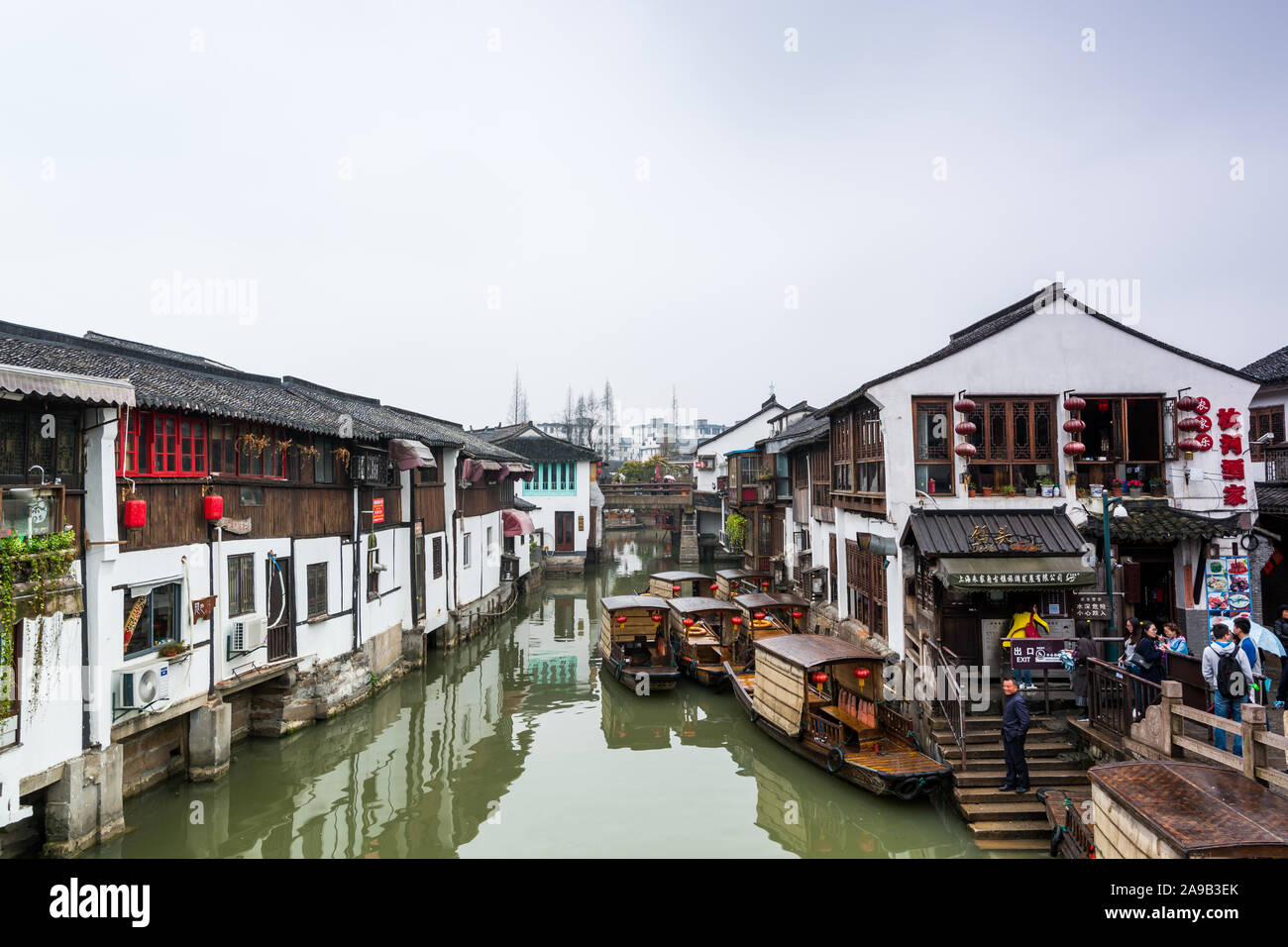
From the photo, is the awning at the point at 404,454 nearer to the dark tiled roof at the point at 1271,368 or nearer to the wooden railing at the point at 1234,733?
the wooden railing at the point at 1234,733

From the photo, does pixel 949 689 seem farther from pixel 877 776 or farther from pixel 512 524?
pixel 512 524

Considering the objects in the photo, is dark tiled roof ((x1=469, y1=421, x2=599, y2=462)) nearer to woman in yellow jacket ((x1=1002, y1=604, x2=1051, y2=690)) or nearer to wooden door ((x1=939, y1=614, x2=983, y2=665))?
wooden door ((x1=939, y1=614, x2=983, y2=665))

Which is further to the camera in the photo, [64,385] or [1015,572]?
[1015,572]

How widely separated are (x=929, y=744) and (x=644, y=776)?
502 centimetres

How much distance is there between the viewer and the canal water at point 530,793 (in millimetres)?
10633

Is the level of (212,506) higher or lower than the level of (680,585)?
higher

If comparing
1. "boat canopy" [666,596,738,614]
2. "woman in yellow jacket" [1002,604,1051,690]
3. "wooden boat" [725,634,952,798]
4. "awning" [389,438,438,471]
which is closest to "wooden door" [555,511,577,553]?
"boat canopy" [666,596,738,614]

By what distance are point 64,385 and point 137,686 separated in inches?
169

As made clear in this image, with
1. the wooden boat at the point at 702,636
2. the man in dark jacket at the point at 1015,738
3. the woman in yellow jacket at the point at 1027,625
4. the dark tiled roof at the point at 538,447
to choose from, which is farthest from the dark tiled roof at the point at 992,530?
the dark tiled roof at the point at 538,447

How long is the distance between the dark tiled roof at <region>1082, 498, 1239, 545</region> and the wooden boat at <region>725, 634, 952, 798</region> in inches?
190

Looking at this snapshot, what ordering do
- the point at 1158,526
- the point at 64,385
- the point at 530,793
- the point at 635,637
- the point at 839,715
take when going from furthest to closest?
the point at 635,637 → the point at 839,715 → the point at 1158,526 → the point at 530,793 → the point at 64,385

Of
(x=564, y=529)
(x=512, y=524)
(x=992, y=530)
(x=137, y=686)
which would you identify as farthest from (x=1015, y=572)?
(x=564, y=529)

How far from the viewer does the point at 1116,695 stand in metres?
10.7
